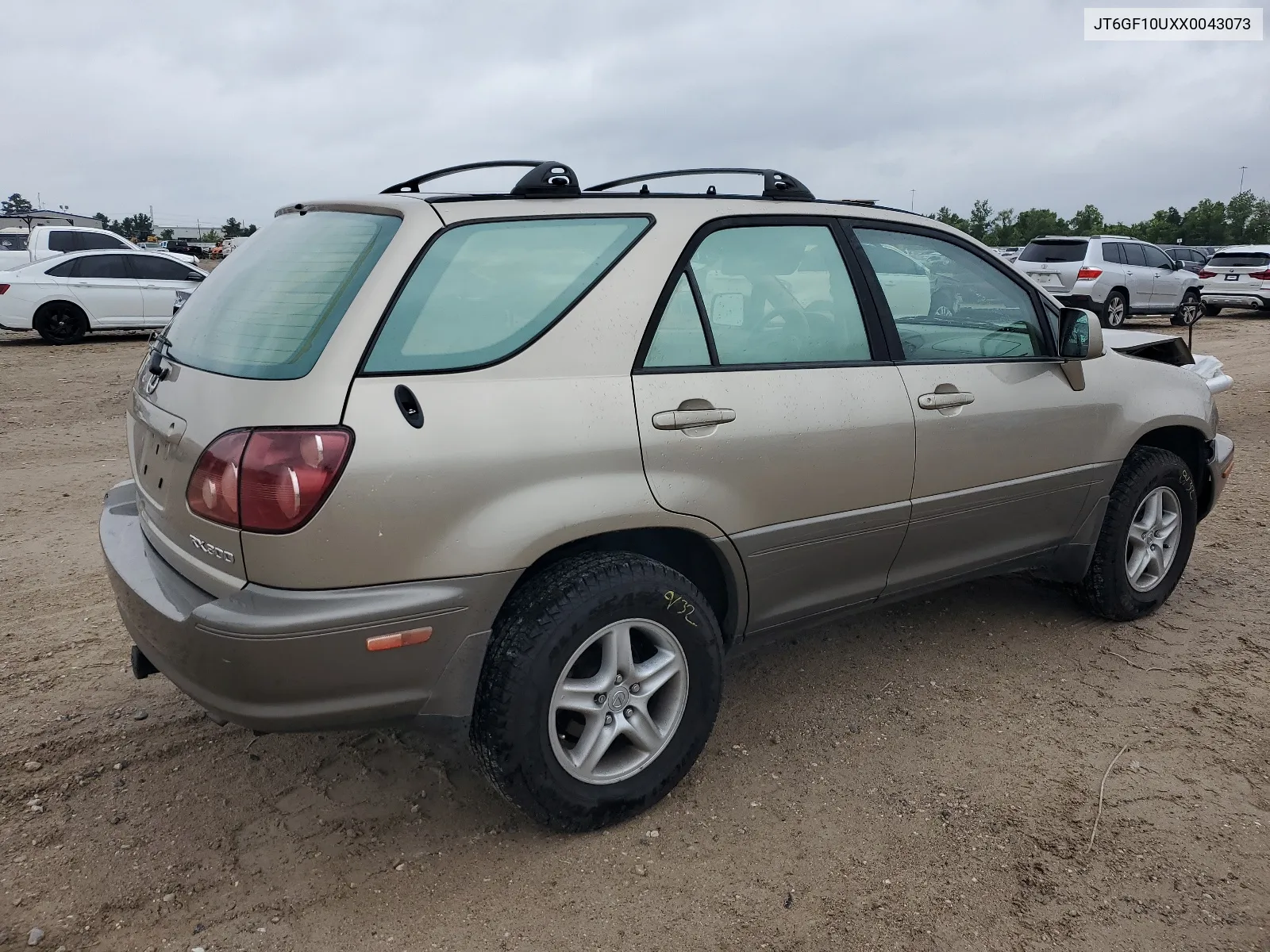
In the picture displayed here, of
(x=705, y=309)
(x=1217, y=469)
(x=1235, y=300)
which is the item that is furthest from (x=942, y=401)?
(x=1235, y=300)

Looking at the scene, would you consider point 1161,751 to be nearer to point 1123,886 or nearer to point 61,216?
point 1123,886

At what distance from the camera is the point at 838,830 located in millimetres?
2754

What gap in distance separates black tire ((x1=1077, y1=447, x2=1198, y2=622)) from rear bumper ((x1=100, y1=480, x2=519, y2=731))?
2744mm

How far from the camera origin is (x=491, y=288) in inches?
99.5

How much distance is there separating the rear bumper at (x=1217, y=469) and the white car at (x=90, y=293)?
13.4m

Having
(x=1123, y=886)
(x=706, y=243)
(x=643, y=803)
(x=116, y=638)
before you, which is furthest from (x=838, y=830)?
(x=116, y=638)

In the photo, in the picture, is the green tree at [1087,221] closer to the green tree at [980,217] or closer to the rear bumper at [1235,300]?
the green tree at [980,217]

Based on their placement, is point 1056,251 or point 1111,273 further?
point 1056,251

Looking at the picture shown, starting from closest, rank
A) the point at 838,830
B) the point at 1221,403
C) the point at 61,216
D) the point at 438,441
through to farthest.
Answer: the point at 438,441, the point at 838,830, the point at 1221,403, the point at 61,216

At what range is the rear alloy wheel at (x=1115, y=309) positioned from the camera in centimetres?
1708

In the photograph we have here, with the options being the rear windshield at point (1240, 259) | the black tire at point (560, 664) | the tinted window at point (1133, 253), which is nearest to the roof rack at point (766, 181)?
the black tire at point (560, 664)

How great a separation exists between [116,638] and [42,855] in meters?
1.44

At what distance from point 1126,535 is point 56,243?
1769 centimetres

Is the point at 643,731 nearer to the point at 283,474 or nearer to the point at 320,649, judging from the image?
the point at 320,649
